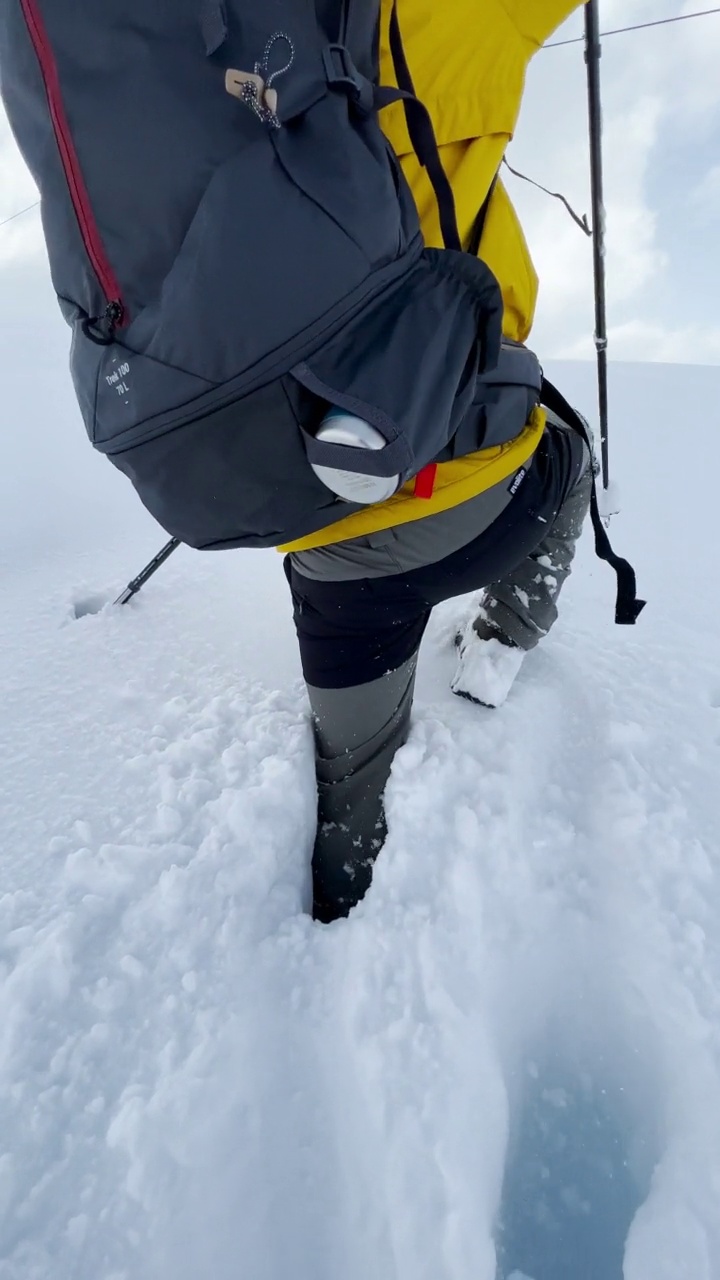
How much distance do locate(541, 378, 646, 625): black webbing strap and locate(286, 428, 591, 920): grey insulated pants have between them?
7 cm

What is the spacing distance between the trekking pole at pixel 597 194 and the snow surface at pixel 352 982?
91cm

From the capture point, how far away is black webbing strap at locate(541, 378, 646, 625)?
159 cm

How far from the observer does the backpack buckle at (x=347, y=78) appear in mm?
836

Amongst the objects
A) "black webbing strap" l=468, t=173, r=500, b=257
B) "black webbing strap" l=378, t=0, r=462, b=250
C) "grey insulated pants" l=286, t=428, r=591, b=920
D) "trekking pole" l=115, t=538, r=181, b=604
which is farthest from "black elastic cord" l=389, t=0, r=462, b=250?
"trekking pole" l=115, t=538, r=181, b=604

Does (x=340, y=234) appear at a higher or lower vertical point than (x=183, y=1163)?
higher

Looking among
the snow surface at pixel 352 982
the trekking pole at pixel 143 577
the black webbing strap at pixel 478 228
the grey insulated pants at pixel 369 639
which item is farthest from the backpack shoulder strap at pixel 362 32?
the trekking pole at pixel 143 577

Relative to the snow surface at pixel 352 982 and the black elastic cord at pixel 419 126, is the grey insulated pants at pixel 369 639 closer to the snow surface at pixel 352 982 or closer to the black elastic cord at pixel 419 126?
the snow surface at pixel 352 982

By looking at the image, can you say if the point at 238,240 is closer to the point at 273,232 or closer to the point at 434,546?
the point at 273,232

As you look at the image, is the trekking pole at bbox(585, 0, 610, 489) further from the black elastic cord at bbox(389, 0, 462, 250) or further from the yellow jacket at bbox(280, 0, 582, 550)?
the black elastic cord at bbox(389, 0, 462, 250)

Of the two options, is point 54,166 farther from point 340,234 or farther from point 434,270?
point 434,270

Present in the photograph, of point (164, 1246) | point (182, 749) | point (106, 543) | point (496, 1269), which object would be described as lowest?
point (496, 1269)

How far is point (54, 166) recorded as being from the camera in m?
0.91

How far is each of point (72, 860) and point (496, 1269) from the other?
0.97 meters

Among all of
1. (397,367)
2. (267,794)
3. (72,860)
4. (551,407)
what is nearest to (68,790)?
(72,860)
